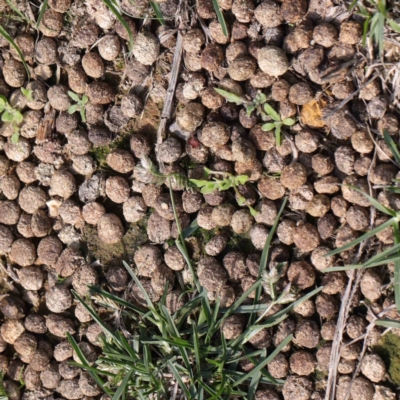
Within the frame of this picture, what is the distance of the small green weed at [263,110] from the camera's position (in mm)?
2225

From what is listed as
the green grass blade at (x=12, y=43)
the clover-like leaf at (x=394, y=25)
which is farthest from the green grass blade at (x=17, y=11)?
the clover-like leaf at (x=394, y=25)

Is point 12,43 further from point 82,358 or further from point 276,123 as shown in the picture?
point 82,358

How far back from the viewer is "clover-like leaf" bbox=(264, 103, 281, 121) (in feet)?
7.30

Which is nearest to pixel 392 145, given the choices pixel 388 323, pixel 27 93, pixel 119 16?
pixel 388 323

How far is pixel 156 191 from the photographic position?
7.64 feet

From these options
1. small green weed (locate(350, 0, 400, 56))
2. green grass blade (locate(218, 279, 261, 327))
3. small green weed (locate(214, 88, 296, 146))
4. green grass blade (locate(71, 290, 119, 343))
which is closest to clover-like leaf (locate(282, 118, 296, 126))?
small green weed (locate(214, 88, 296, 146))

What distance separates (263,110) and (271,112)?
2.0 inches

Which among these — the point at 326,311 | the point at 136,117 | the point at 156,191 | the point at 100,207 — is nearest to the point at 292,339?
the point at 326,311

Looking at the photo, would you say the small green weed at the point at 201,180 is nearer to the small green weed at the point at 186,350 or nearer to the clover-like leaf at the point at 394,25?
the small green weed at the point at 186,350

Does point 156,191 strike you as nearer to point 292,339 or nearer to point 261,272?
point 261,272

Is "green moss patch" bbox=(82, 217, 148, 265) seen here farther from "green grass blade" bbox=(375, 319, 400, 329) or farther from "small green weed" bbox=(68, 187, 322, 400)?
"green grass blade" bbox=(375, 319, 400, 329)

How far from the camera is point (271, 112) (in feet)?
7.30

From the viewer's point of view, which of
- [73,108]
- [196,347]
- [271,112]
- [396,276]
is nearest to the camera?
[396,276]

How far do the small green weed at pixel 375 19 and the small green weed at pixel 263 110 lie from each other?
424 mm
